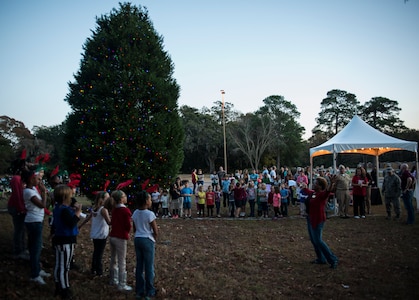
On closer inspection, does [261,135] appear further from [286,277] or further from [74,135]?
[286,277]

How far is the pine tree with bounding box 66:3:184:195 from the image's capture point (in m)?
11.0

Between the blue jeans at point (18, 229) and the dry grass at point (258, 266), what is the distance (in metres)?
0.24

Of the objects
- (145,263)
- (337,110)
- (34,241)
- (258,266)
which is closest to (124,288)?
(145,263)

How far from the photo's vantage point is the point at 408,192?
10.9m

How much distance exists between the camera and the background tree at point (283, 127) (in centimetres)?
5525

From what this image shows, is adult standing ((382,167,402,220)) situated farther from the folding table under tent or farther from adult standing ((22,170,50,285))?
adult standing ((22,170,50,285))

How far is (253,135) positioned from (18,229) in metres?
52.2

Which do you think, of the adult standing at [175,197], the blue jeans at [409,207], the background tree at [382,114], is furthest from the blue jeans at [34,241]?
the background tree at [382,114]

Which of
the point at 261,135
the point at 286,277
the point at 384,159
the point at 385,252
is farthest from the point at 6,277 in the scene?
the point at 384,159

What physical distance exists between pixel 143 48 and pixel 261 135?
44.6 meters

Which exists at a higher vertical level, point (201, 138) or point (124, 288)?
point (201, 138)

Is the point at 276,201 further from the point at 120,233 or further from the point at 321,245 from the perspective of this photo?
the point at 120,233

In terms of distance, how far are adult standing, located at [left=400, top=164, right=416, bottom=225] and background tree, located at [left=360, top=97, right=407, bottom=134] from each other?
193 feet

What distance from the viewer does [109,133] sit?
36.4 feet
